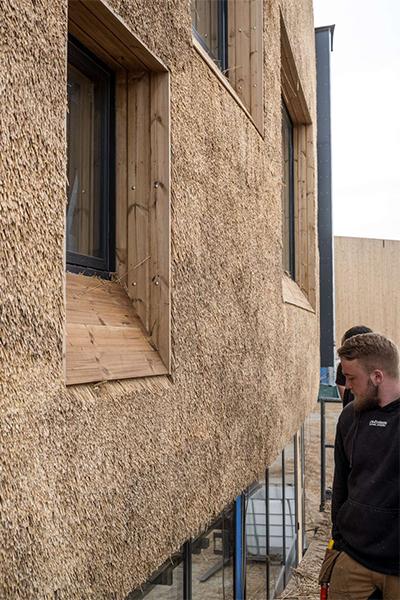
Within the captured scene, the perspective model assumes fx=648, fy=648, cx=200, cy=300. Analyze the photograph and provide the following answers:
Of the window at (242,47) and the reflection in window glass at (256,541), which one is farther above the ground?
the window at (242,47)

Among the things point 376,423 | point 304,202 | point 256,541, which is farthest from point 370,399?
point 304,202

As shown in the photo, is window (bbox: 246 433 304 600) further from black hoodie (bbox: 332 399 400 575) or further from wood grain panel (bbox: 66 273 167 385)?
wood grain panel (bbox: 66 273 167 385)

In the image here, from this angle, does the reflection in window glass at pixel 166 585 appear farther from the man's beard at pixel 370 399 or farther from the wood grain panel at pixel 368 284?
the wood grain panel at pixel 368 284

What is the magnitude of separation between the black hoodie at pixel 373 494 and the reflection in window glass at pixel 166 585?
794mm

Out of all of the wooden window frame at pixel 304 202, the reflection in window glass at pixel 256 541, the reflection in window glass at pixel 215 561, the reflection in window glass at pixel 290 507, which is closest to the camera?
the reflection in window glass at pixel 215 561

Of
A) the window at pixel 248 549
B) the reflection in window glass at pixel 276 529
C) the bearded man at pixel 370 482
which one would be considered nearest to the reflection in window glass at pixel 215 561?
the window at pixel 248 549

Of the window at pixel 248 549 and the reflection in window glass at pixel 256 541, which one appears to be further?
the reflection in window glass at pixel 256 541

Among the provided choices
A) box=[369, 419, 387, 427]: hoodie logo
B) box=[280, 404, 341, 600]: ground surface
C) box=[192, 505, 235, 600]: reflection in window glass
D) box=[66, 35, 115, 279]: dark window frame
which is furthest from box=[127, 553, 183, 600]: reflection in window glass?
box=[280, 404, 341, 600]: ground surface

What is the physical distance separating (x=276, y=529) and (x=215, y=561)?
2763mm

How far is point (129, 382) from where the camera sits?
1876mm

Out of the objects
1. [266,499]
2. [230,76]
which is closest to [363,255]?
[266,499]

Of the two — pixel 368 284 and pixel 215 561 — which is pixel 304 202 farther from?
pixel 368 284

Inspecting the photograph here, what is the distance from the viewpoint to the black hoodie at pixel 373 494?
2812 mm

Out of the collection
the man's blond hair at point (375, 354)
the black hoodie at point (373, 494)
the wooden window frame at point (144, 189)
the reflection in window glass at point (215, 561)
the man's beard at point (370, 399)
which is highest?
the wooden window frame at point (144, 189)
